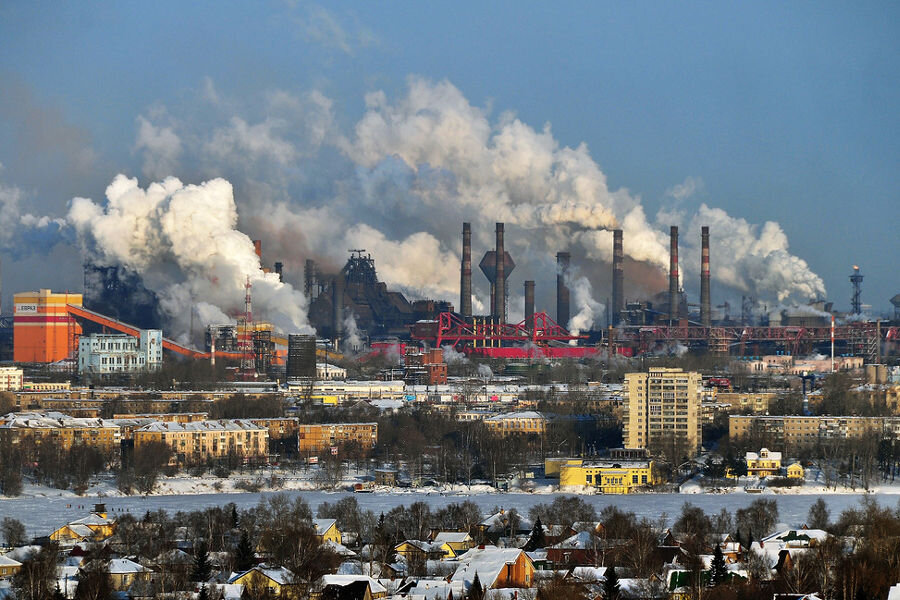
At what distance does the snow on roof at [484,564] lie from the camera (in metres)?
25.0

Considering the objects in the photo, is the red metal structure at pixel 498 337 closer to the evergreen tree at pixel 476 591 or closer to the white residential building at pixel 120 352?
the white residential building at pixel 120 352

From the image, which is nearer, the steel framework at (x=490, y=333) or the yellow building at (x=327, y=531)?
the yellow building at (x=327, y=531)

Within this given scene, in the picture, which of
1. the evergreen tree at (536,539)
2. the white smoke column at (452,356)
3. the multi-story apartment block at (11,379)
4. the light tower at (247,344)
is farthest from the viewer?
the white smoke column at (452,356)

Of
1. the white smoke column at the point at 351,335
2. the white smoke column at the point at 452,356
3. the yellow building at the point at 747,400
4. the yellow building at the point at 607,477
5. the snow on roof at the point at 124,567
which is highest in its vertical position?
the white smoke column at the point at 351,335

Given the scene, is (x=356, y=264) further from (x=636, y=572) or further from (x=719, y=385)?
(x=636, y=572)

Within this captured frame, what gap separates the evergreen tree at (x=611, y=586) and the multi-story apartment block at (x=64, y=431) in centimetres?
2300

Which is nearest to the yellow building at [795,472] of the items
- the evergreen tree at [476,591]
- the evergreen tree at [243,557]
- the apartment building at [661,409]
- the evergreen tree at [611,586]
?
the apartment building at [661,409]

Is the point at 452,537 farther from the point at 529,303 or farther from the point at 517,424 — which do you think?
the point at 529,303

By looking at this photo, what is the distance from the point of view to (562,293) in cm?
7881

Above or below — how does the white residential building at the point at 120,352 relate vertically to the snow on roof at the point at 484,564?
above

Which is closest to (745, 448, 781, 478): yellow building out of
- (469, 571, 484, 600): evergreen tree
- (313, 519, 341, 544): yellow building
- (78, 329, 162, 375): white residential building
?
(313, 519, 341, 544): yellow building

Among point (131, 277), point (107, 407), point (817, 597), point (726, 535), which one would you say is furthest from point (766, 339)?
point (817, 597)

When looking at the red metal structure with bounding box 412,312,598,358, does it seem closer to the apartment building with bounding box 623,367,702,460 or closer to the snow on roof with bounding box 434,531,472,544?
the apartment building with bounding box 623,367,702,460

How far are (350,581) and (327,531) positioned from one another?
4518 millimetres
